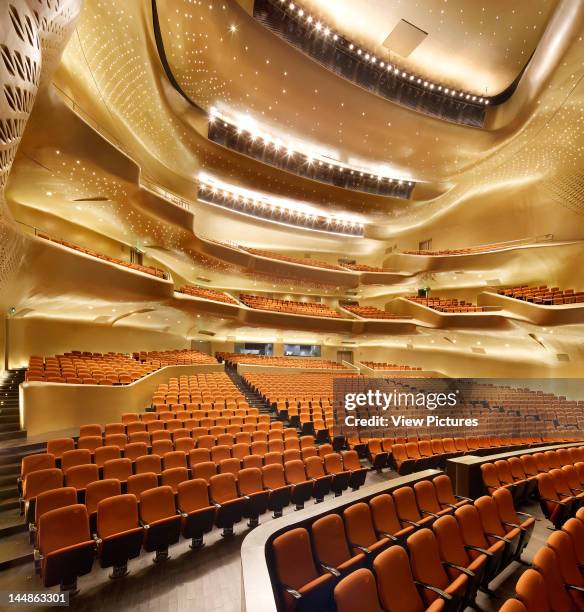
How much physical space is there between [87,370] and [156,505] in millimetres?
4778

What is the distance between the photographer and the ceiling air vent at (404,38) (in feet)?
28.8

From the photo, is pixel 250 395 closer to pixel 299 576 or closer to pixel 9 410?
pixel 9 410

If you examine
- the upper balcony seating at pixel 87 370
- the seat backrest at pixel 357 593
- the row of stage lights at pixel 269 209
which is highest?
the row of stage lights at pixel 269 209

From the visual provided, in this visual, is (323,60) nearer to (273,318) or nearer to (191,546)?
(273,318)

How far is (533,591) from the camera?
1819 mm

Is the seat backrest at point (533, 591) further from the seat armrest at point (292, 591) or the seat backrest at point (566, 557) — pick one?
the seat armrest at point (292, 591)

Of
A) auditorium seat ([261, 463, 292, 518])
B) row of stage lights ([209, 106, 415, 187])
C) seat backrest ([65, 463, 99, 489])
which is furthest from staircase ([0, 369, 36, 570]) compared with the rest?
row of stage lights ([209, 106, 415, 187])

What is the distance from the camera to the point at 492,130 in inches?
450

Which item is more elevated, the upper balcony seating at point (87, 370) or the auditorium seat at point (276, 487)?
the upper balcony seating at point (87, 370)

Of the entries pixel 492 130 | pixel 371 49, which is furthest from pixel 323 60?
pixel 492 130

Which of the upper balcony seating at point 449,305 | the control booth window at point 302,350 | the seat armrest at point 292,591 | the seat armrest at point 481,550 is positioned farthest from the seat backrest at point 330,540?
the control booth window at point 302,350

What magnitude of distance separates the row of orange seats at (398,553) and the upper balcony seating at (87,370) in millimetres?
4917

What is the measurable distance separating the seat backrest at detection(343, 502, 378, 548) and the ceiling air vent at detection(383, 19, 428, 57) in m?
10.6

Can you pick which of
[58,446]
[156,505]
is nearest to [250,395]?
[58,446]
